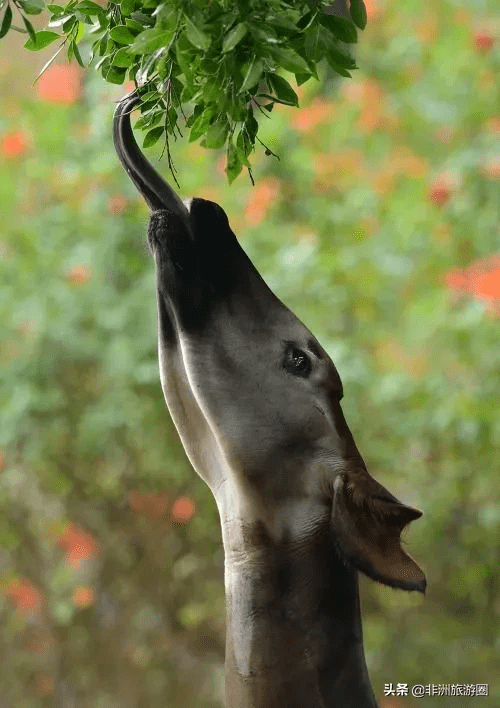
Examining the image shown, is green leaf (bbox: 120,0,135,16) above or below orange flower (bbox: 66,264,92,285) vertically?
below

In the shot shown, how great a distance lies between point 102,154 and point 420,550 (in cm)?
144

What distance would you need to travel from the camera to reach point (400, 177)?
313 centimetres

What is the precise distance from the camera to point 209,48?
3.00 feet

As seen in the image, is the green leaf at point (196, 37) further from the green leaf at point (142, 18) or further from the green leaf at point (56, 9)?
the green leaf at point (56, 9)

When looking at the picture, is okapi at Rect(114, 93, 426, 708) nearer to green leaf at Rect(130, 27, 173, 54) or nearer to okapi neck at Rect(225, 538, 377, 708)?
okapi neck at Rect(225, 538, 377, 708)

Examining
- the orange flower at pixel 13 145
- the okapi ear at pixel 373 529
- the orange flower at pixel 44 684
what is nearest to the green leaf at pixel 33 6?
the okapi ear at pixel 373 529

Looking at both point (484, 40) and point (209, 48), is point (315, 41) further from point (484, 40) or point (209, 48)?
point (484, 40)

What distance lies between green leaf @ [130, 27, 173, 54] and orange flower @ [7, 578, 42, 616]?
2.48m

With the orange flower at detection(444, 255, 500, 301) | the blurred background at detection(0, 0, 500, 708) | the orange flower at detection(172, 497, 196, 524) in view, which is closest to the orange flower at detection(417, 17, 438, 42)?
the blurred background at detection(0, 0, 500, 708)

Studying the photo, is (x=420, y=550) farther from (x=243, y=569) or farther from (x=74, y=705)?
(x=243, y=569)

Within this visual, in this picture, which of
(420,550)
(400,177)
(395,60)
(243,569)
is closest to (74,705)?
(420,550)

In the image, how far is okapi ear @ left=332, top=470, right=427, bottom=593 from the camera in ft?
3.02

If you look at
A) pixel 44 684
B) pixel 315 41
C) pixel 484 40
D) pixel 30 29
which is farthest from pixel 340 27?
pixel 44 684

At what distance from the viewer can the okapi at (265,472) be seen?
3.20ft
